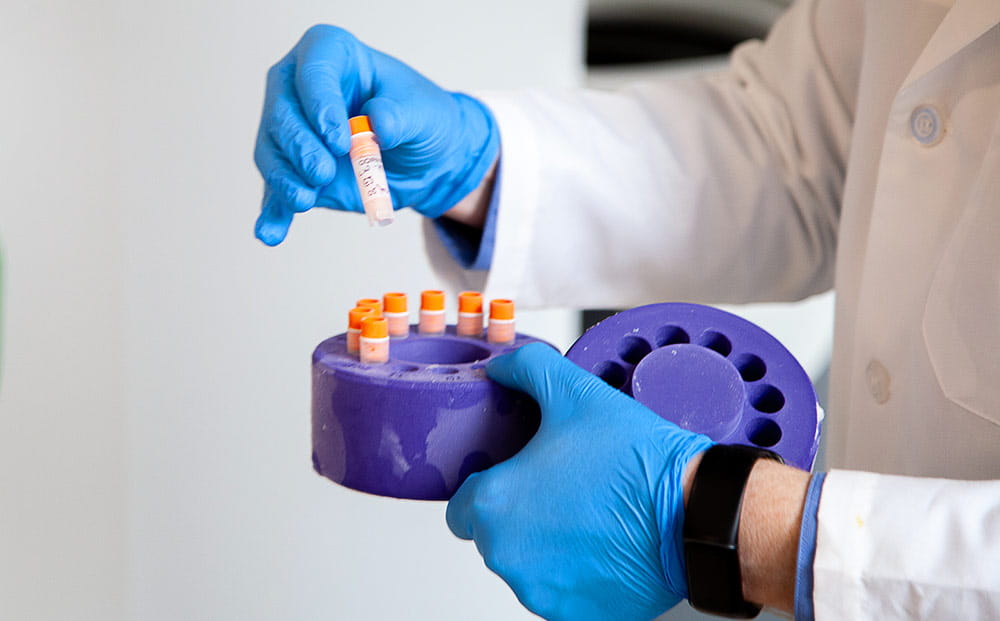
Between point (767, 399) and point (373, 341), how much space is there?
0.30 metres

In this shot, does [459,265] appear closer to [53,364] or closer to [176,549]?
[53,364]

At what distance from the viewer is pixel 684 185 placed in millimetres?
998

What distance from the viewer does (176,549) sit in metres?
1.16

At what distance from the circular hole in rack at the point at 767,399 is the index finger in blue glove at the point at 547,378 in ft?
0.39

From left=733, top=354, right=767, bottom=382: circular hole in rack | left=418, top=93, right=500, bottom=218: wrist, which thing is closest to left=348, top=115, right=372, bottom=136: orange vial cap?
left=418, top=93, right=500, bottom=218: wrist

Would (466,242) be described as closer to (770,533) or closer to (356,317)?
(356,317)

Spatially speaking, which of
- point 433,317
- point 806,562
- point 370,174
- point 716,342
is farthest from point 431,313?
point 806,562

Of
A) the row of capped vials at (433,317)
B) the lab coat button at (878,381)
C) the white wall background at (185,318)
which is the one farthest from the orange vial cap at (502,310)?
the white wall background at (185,318)

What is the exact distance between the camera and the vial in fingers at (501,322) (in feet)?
2.41

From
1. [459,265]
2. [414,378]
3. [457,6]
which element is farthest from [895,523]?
[457,6]

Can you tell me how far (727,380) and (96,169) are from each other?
0.72m

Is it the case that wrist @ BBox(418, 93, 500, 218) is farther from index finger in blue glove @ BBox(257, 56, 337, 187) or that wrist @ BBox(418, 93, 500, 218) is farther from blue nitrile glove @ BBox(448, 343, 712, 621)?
blue nitrile glove @ BBox(448, 343, 712, 621)

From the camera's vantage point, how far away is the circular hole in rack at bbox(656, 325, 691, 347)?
70 cm

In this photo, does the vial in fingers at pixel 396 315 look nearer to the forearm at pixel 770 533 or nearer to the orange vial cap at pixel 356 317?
the orange vial cap at pixel 356 317
